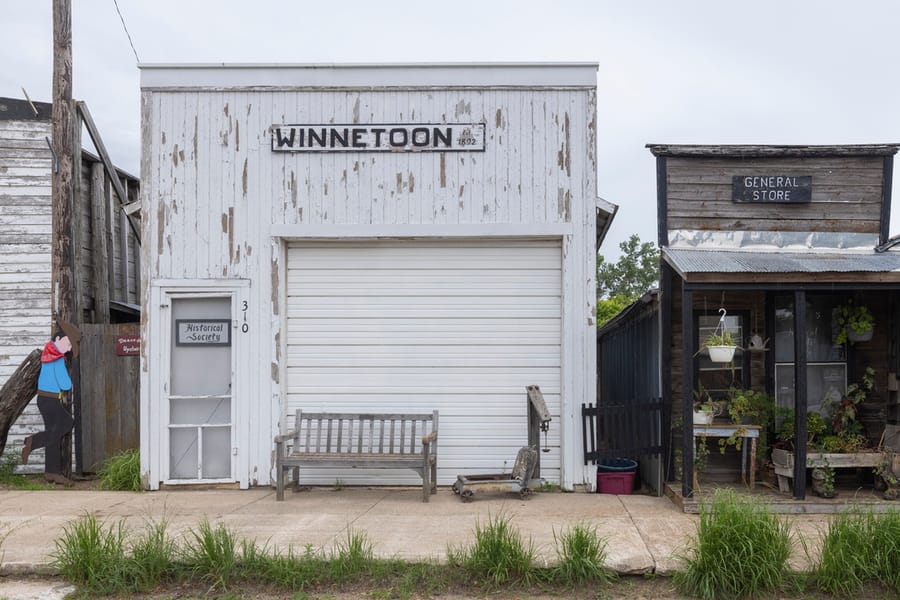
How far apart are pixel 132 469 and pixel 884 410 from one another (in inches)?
341

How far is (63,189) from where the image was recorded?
958 cm

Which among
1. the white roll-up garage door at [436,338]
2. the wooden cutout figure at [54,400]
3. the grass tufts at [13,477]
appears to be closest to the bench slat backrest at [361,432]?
the white roll-up garage door at [436,338]

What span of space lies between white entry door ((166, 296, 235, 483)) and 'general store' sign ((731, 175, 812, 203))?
238 inches

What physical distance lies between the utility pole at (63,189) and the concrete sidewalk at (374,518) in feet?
6.73

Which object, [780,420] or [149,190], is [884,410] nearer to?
[780,420]

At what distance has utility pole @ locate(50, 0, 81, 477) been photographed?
952cm

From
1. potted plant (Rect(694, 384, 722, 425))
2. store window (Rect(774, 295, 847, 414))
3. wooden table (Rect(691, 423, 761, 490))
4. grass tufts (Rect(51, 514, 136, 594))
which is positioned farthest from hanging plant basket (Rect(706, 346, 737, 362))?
grass tufts (Rect(51, 514, 136, 594))

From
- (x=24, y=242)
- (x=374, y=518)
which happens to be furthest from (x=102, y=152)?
(x=374, y=518)

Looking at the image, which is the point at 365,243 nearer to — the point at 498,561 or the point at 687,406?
the point at 687,406

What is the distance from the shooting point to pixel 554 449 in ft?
29.5

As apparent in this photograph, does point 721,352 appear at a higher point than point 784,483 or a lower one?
higher

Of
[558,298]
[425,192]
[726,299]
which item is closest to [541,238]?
[558,298]

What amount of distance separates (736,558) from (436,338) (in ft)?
15.0

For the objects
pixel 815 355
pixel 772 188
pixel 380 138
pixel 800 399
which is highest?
pixel 380 138
